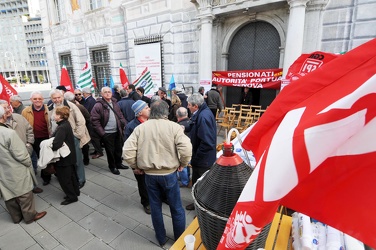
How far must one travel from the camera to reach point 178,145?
2.57 meters

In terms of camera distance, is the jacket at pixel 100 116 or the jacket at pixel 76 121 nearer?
the jacket at pixel 76 121

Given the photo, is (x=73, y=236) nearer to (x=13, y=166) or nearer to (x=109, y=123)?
(x=13, y=166)

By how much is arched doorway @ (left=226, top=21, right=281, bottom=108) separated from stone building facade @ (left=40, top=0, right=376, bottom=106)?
0.03 metres

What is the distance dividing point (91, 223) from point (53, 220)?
2.25 ft

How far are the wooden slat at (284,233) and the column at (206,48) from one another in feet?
23.8

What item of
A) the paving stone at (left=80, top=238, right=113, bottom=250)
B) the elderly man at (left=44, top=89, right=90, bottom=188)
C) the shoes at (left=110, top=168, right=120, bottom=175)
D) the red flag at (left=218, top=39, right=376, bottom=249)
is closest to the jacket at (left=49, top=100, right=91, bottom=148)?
the elderly man at (left=44, top=89, right=90, bottom=188)

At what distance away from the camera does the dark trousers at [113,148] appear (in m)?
4.79

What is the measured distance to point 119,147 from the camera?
5.09 metres

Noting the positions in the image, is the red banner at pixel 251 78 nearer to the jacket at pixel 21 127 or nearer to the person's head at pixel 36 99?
the person's head at pixel 36 99

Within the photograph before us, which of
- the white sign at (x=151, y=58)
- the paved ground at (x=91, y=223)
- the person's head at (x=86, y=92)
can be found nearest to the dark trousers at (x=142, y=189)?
the paved ground at (x=91, y=223)

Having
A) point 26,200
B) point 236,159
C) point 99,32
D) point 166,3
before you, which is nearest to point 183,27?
point 166,3

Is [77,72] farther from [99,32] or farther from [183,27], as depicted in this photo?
[183,27]

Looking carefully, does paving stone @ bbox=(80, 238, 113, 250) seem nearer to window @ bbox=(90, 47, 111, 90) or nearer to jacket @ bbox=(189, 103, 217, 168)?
jacket @ bbox=(189, 103, 217, 168)

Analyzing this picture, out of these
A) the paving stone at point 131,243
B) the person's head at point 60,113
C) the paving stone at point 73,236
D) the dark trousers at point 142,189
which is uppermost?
the person's head at point 60,113
